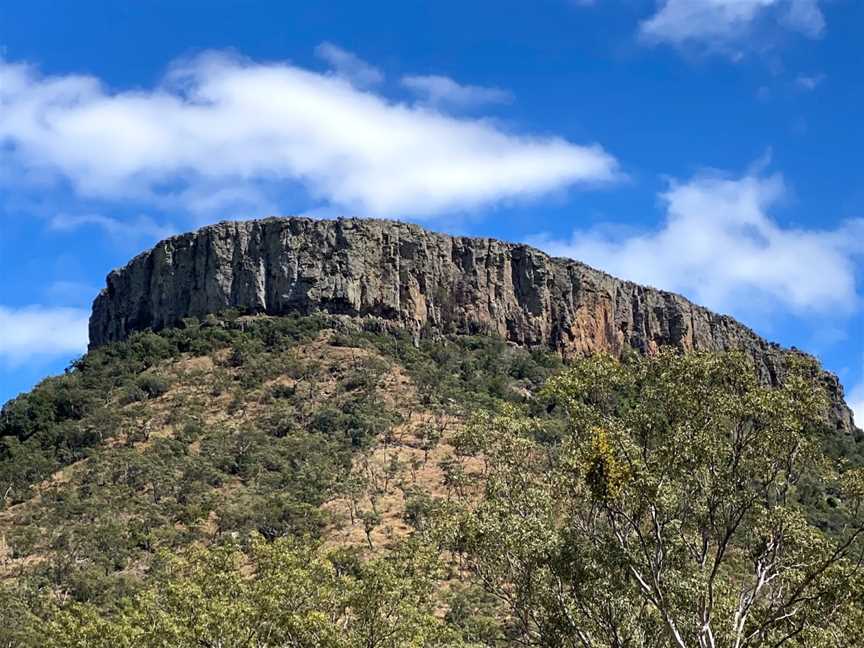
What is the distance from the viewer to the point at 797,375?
19594 millimetres

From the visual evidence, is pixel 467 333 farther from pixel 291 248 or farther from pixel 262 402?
pixel 262 402

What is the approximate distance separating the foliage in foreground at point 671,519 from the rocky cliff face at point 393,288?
217ft

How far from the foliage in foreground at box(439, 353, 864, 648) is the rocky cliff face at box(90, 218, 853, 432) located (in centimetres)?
6610

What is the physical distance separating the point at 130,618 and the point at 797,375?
69.8ft

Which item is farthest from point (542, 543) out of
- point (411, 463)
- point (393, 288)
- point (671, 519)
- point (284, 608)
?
point (393, 288)

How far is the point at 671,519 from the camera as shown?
19.8m

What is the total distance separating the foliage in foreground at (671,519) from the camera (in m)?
19.3

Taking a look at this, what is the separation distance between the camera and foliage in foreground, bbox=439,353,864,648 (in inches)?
762

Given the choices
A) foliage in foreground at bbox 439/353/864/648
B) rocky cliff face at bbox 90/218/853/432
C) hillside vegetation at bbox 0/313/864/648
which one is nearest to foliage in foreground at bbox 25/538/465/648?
hillside vegetation at bbox 0/313/864/648

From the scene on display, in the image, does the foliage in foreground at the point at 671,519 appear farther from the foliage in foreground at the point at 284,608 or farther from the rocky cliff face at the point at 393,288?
the rocky cliff face at the point at 393,288

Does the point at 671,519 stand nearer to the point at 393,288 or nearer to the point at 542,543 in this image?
the point at 542,543

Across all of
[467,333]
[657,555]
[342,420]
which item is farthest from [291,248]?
[657,555]

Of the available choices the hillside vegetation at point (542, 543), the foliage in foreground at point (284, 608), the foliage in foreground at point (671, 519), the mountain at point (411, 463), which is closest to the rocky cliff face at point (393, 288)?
the mountain at point (411, 463)

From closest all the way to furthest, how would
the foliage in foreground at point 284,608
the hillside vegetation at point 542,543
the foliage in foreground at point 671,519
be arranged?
1. the foliage in foreground at point 671,519
2. the hillside vegetation at point 542,543
3. the foliage in foreground at point 284,608
